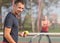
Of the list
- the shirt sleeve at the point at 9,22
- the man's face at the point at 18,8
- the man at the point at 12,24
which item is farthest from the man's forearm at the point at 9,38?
the man's face at the point at 18,8

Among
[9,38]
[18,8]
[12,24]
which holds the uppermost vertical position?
[18,8]

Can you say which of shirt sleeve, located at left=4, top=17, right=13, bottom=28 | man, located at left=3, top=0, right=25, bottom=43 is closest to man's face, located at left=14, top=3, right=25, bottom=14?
man, located at left=3, top=0, right=25, bottom=43

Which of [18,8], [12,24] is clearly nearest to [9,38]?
[12,24]

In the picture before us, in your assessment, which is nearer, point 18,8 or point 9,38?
point 9,38

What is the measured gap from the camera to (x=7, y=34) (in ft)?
15.7

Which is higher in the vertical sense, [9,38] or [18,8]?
[18,8]

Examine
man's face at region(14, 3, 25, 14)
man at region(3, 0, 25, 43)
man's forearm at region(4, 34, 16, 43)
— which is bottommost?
man's forearm at region(4, 34, 16, 43)

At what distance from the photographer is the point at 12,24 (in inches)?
194

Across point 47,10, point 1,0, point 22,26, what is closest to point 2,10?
point 1,0

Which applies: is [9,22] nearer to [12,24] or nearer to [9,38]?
[12,24]

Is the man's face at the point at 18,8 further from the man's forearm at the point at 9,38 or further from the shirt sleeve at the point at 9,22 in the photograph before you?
the man's forearm at the point at 9,38

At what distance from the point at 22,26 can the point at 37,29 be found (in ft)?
2.80

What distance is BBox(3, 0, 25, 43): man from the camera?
480 centimetres

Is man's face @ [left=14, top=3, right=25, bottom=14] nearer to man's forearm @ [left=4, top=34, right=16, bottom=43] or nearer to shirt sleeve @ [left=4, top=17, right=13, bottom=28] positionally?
shirt sleeve @ [left=4, top=17, right=13, bottom=28]
